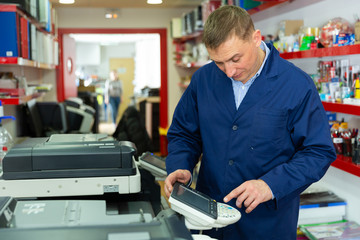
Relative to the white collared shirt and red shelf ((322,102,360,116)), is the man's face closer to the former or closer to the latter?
the white collared shirt

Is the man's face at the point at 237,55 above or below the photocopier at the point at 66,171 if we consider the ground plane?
above

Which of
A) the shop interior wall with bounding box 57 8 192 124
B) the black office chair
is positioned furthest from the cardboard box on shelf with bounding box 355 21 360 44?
the shop interior wall with bounding box 57 8 192 124

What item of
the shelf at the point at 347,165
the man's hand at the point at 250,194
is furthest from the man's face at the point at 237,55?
the shelf at the point at 347,165

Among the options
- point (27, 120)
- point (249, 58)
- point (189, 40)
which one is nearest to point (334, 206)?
point (249, 58)

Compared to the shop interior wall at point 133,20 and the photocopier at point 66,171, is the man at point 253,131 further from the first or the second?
the shop interior wall at point 133,20

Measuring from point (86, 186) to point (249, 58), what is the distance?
87 cm

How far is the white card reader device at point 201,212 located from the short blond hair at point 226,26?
0.56 metres

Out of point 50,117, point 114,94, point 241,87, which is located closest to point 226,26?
point 241,87

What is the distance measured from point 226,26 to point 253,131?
1.46ft

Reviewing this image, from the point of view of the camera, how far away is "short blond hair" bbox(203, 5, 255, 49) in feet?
5.17

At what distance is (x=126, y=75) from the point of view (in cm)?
1717

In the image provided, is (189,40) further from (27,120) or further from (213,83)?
(213,83)

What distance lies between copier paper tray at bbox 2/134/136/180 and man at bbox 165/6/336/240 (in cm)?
21

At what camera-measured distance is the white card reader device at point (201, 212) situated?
136cm
